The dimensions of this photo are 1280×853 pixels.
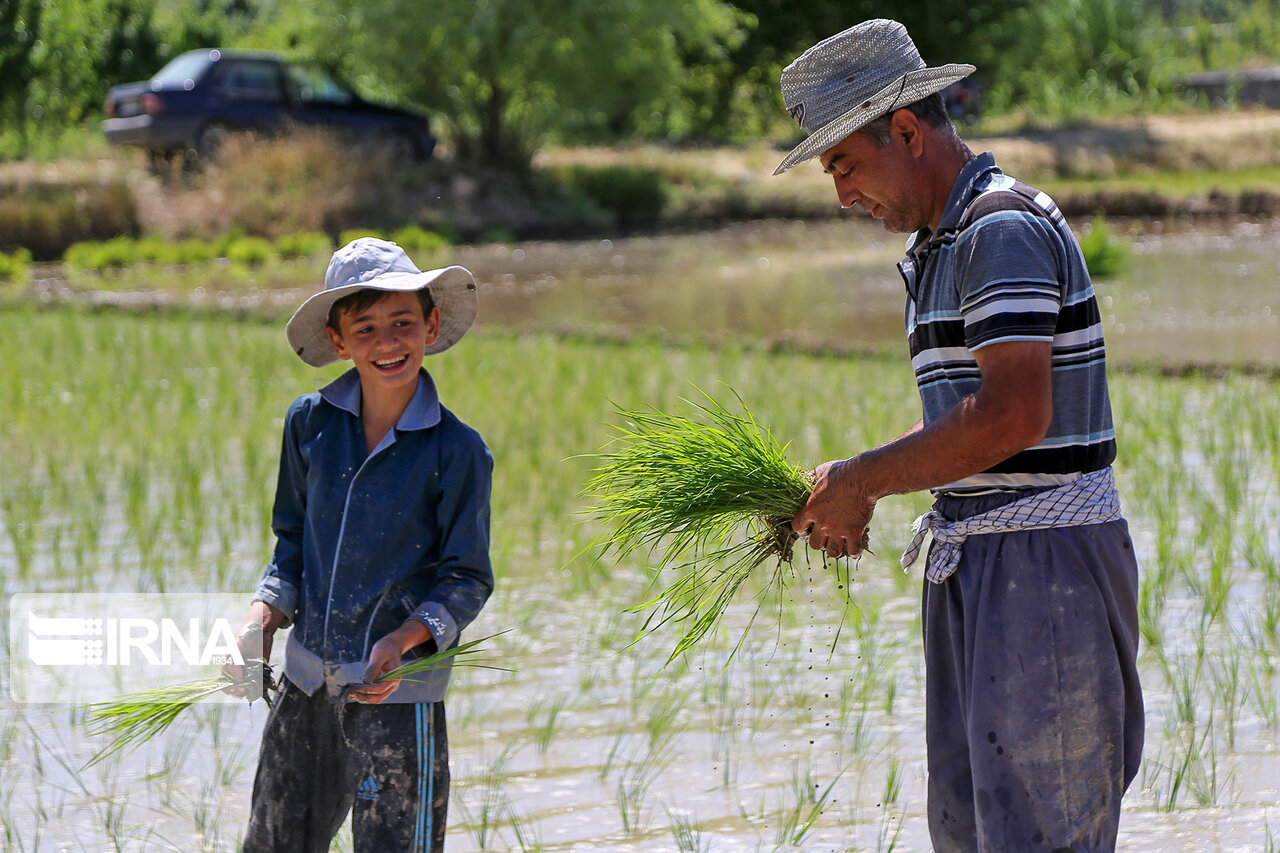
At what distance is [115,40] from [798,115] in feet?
94.9

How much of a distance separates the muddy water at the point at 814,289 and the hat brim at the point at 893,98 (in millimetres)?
6816

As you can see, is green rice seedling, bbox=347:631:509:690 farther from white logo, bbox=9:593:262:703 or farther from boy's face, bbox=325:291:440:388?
white logo, bbox=9:593:262:703

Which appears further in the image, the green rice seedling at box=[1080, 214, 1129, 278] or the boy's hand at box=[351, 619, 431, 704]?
the green rice seedling at box=[1080, 214, 1129, 278]

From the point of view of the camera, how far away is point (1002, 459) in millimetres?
2080

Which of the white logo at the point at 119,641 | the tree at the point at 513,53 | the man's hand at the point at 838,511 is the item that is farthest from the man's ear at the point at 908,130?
the tree at the point at 513,53

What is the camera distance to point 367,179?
18.3 meters

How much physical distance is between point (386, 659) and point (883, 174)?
1057mm

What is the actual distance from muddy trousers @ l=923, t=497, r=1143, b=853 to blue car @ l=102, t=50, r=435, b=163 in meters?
17.7

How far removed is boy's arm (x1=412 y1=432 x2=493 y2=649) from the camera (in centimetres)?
239

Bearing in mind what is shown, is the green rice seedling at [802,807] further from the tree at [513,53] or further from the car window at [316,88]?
the car window at [316,88]

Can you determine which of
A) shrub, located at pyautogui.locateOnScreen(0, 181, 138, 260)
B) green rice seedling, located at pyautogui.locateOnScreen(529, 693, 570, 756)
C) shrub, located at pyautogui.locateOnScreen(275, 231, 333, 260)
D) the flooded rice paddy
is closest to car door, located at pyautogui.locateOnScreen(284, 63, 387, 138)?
shrub, located at pyautogui.locateOnScreen(0, 181, 138, 260)

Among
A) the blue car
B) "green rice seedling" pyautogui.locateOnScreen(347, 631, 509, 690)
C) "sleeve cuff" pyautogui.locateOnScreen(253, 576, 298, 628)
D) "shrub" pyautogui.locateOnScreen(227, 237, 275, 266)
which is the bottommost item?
"green rice seedling" pyautogui.locateOnScreen(347, 631, 509, 690)

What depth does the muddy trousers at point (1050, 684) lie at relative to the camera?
215 centimetres

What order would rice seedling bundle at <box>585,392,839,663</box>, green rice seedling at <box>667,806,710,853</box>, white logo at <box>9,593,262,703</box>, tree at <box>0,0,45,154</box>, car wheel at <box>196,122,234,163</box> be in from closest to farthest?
rice seedling bundle at <box>585,392,839,663</box> → green rice seedling at <box>667,806,710,853</box> → white logo at <box>9,593,262,703</box> → tree at <box>0,0,45,154</box> → car wheel at <box>196,122,234,163</box>
